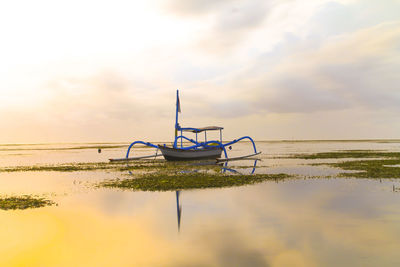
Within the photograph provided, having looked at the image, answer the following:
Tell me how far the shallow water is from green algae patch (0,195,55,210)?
600 mm

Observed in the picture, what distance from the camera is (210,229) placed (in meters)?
9.02

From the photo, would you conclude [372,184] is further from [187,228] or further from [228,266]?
[228,266]

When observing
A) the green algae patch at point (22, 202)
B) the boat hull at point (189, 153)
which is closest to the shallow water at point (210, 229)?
the green algae patch at point (22, 202)

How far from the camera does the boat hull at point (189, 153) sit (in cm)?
3344

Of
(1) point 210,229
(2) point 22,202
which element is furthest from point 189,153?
(1) point 210,229

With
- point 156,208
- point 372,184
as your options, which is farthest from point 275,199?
point 372,184

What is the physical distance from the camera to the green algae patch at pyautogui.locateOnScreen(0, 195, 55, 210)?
12376 mm

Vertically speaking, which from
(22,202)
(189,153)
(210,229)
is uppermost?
(189,153)

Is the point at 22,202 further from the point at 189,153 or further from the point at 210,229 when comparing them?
the point at 189,153

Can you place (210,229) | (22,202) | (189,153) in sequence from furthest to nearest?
(189,153) → (22,202) → (210,229)

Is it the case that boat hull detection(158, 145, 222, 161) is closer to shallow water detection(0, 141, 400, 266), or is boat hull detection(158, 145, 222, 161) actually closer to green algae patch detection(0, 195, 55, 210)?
shallow water detection(0, 141, 400, 266)

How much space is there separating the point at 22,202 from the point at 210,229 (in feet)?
30.9

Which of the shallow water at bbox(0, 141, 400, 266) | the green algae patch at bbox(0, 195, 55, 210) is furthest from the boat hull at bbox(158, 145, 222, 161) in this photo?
the green algae patch at bbox(0, 195, 55, 210)

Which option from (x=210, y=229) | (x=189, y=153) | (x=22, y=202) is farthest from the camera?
(x=189, y=153)
